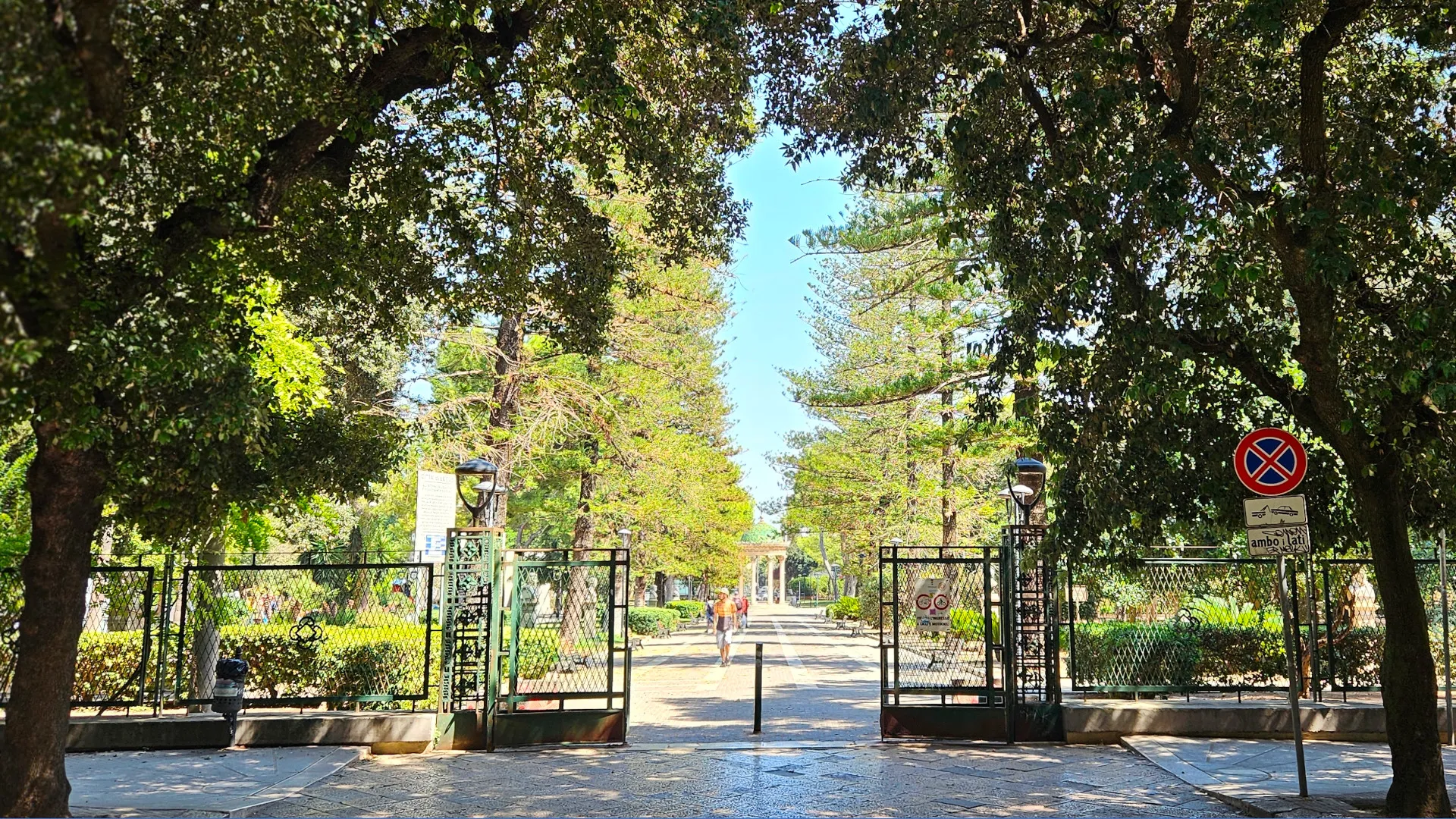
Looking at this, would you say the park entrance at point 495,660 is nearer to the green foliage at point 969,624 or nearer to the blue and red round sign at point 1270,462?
the green foliage at point 969,624

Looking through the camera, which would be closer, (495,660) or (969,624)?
(495,660)

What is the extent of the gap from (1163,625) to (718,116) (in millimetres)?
8089

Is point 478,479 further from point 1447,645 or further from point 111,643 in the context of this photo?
point 1447,645

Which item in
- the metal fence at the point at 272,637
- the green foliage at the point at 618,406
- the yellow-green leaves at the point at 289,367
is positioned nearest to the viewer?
the metal fence at the point at 272,637

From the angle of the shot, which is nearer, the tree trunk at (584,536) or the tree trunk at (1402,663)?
the tree trunk at (1402,663)

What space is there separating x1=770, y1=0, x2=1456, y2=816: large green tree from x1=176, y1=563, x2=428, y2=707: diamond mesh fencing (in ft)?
22.8

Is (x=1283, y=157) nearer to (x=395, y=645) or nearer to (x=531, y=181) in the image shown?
(x=531, y=181)

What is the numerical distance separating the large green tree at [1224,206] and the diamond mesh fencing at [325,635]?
6.96m

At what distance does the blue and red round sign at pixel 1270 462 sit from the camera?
8250 mm

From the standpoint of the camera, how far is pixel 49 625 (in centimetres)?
695

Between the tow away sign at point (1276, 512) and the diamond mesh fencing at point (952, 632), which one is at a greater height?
the tow away sign at point (1276, 512)

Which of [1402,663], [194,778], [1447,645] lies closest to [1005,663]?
[1447,645]

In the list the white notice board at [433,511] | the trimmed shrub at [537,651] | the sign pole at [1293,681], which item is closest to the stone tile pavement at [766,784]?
the sign pole at [1293,681]

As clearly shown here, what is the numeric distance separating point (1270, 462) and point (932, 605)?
191 inches
